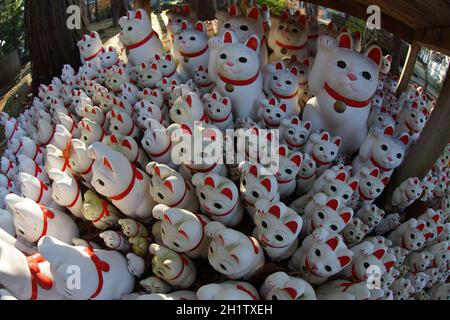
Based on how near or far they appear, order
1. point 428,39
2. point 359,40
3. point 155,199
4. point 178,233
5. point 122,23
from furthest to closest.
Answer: point 122,23, point 359,40, point 428,39, point 155,199, point 178,233

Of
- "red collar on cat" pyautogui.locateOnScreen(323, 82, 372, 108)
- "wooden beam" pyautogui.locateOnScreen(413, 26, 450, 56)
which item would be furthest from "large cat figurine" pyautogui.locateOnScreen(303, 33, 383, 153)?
"wooden beam" pyautogui.locateOnScreen(413, 26, 450, 56)

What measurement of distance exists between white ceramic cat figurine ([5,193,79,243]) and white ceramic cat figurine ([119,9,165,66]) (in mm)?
865

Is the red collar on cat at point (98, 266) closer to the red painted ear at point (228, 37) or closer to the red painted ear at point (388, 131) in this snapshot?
the red painted ear at point (228, 37)

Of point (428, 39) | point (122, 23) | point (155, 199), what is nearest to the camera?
point (155, 199)

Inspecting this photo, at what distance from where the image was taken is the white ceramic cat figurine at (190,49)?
65.6 inches

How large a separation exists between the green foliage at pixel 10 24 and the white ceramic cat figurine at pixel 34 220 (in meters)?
3.15

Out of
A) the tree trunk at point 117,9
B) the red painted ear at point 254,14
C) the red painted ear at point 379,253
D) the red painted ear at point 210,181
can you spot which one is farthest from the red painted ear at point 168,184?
the tree trunk at point 117,9

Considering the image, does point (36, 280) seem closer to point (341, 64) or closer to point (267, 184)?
point (267, 184)

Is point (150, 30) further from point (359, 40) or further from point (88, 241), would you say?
point (88, 241)

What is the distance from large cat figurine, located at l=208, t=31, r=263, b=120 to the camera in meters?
1.38

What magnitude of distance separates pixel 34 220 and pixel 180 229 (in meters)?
0.42

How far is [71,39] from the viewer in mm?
2092
